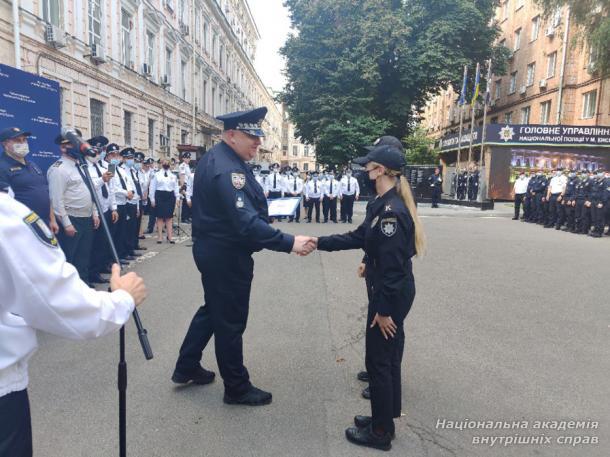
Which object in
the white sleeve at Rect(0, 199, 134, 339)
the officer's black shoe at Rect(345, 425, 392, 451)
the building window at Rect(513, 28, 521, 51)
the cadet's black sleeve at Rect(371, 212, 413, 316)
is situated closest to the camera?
the white sleeve at Rect(0, 199, 134, 339)

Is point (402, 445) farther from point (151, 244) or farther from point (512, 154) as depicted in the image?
point (512, 154)

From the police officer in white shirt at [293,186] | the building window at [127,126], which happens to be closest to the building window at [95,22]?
the building window at [127,126]

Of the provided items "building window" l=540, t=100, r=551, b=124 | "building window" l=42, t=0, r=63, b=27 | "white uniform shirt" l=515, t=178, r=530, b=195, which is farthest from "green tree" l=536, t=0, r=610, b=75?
"building window" l=42, t=0, r=63, b=27

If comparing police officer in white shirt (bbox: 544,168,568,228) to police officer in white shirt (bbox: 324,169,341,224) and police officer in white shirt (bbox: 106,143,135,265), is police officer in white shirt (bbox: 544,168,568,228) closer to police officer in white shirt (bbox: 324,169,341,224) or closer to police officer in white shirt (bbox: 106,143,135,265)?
police officer in white shirt (bbox: 324,169,341,224)

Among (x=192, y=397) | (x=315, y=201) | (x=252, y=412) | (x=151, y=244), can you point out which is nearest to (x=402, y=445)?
(x=252, y=412)

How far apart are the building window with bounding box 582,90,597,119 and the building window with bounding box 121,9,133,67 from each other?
26.6m

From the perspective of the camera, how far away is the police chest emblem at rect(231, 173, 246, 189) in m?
3.09

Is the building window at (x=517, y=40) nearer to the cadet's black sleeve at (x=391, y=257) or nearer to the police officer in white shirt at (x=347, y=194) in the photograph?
the police officer in white shirt at (x=347, y=194)

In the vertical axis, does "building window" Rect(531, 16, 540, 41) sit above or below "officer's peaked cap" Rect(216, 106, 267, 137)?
above

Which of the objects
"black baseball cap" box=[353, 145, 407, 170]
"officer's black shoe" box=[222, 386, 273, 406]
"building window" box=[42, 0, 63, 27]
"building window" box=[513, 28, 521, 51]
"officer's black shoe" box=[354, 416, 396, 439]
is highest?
"building window" box=[513, 28, 521, 51]

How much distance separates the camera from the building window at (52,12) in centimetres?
1356

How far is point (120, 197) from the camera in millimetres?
8453

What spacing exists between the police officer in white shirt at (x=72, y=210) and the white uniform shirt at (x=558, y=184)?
15182 millimetres

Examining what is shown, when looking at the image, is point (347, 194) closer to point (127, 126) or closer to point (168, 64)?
point (127, 126)
